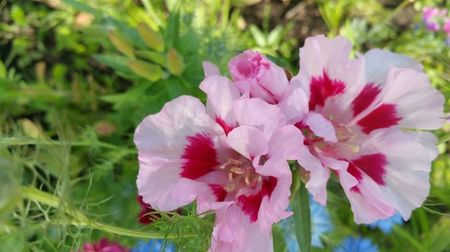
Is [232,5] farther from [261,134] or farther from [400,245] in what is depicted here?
[261,134]

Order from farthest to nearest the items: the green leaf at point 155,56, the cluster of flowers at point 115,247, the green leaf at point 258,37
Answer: the green leaf at point 258,37
the green leaf at point 155,56
the cluster of flowers at point 115,247

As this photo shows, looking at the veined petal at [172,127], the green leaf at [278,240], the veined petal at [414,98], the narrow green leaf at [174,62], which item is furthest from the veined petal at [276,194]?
the narrow green leaf at [174,62]

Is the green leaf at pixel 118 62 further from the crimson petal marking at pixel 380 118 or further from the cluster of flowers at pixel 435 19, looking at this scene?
the cluster of flowers at pixel 435 19

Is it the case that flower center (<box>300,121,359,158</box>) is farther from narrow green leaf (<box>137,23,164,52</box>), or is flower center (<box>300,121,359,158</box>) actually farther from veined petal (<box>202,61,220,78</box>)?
narrow green leaf (<box>137,23,164,52</box>)

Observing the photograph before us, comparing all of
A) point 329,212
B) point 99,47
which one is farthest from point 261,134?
point 99,47

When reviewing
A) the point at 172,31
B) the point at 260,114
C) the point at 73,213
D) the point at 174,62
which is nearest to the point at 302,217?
the point at 260,114

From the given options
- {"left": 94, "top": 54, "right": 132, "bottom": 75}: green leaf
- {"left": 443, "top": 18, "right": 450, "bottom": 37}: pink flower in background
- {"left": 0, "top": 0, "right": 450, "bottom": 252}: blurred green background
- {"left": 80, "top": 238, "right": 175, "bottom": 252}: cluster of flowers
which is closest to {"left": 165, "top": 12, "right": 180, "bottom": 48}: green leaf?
{"left": 0, "top": 0, "right": 450, "bottom": 252}: blurred green background
